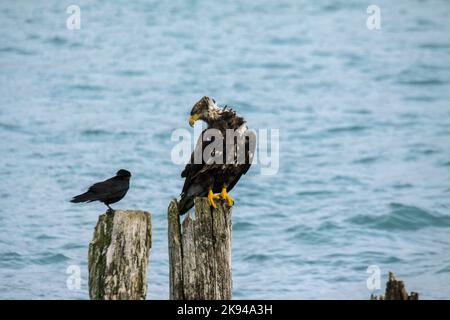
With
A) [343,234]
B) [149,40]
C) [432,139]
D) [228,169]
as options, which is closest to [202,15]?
[149,40]

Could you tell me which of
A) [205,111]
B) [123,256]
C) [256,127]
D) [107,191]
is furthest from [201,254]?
[256,127]

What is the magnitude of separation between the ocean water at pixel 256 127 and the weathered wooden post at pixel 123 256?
5914 mm

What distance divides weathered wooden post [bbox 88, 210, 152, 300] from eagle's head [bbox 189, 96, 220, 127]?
5.49 feet

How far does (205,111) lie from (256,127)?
50.1 ft

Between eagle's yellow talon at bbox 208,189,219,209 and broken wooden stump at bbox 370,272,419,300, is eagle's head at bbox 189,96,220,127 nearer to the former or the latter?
eagle's yellow talon at bbox 208,189,219,209

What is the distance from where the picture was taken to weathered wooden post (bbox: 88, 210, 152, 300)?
9.36 meters

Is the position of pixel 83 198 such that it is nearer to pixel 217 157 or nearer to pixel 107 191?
pixel 107 191

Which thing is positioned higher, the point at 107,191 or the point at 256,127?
the point at 256,127

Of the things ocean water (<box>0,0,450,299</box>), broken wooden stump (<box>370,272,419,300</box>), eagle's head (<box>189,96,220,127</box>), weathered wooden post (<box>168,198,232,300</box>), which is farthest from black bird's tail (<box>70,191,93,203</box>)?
ocean water (<box>0,0,450,299</box>)

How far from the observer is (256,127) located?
85.3 ft

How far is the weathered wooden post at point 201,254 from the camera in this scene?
9.64 meters

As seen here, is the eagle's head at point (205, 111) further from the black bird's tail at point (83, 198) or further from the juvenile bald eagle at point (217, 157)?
the black bird's tail at point (83, 198)

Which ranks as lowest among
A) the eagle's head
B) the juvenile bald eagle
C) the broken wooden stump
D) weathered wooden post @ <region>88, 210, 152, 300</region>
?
the broken wooden stump
